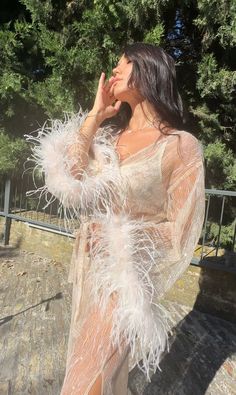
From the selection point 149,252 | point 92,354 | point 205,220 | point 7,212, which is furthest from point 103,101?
point 7,212

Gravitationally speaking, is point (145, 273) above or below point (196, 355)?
above

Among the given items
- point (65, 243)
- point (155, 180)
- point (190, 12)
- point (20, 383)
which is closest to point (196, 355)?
point (20, 383)

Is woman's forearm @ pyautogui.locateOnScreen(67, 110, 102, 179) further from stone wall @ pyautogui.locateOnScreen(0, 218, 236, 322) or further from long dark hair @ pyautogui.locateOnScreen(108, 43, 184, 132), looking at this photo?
stone wall @ pyautogui.locateOnScreen(0, 218, 236, 322)

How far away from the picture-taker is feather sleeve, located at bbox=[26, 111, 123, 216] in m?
1.38

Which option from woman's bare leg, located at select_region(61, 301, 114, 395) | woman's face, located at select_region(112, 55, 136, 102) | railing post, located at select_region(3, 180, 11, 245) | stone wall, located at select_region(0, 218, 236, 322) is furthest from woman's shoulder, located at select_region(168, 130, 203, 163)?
railing post, located at select_region(3, 180, 11, 245)

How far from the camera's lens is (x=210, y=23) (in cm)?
391

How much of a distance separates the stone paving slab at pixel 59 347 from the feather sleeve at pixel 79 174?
162 centimetres

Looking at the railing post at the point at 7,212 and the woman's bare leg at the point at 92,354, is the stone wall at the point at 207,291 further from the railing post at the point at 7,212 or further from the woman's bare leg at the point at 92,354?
the railing post at the point at 7,212

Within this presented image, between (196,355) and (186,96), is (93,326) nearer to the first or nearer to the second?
(196,355)

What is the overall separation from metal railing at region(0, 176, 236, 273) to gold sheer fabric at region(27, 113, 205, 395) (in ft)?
7.78

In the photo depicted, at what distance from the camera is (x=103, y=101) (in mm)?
1501

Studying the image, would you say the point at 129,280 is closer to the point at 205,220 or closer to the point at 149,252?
the point at 149,252

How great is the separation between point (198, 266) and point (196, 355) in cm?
110

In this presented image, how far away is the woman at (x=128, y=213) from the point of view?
1384 mm
